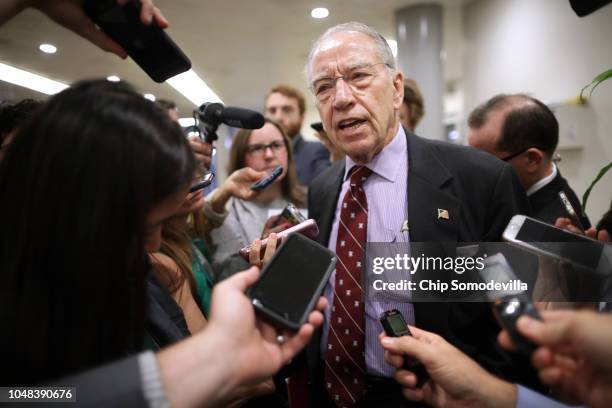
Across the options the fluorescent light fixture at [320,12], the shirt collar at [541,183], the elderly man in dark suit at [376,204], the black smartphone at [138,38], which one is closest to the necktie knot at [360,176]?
the elderly man in dark suit at [376,204]

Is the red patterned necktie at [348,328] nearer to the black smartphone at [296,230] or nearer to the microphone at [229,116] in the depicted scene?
the black smartphone at [296,230]

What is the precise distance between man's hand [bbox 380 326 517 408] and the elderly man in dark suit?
0.64 feet

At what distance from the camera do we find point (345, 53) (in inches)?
46.4

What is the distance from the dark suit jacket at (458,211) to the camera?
993mm

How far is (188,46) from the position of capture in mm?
1569

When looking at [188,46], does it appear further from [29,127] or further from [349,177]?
[29,127]

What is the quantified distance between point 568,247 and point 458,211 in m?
0.36

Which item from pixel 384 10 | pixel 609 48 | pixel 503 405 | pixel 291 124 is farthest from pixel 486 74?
pixel 503 405

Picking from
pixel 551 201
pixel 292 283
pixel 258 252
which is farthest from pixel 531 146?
pixel 292 283

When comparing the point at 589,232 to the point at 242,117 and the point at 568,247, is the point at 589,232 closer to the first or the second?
the point at 568,247

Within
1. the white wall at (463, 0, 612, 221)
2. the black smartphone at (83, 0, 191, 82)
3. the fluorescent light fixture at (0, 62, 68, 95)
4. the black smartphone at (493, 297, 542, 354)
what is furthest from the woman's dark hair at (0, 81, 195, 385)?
the white wall at (463, 0, 612, 221)

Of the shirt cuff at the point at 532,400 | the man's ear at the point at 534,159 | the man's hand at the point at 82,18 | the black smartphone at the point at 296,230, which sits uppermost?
→ the man's hand at the point at 82,18

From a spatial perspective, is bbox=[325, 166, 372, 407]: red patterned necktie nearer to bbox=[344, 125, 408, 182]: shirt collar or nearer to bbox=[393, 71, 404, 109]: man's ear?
bbox=[344, 125, 408, 182]: shirt collar

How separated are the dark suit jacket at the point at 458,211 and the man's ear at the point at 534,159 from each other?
405 millimetres
